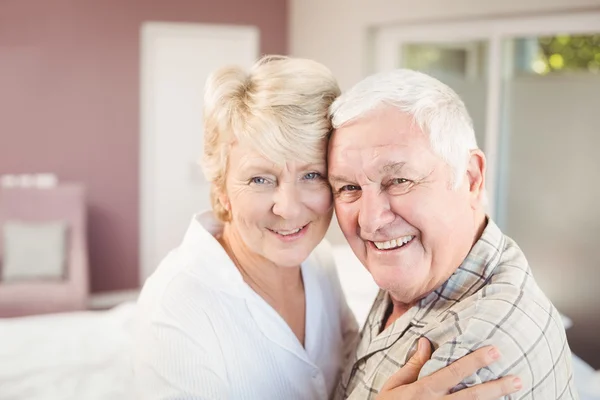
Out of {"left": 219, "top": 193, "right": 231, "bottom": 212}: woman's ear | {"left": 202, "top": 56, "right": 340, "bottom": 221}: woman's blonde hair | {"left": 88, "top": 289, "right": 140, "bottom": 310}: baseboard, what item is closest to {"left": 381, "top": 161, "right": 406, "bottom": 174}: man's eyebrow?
{"left": 202, "top": 56, "right": 340, "bottom": 221}: woman's blonde hair

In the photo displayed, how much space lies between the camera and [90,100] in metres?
5.24

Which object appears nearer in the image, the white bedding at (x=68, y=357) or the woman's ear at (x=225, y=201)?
the woman's ear at (x=225, y=201)

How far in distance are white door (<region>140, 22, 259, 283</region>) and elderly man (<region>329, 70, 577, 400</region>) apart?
423cm

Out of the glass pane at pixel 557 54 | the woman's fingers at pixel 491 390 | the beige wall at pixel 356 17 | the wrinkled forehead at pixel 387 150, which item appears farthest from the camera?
the beige wall at pixel 356 17

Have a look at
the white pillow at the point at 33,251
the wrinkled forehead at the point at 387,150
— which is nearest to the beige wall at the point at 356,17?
the white pillow at the point at 33,251

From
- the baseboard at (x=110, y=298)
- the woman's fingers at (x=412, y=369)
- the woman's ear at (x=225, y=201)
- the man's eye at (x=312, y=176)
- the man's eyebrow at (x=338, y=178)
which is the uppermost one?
the man's eyebrow at (x=338, y=178)

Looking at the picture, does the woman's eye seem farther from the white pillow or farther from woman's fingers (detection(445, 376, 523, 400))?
the white pillow

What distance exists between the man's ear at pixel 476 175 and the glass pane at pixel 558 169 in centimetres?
256

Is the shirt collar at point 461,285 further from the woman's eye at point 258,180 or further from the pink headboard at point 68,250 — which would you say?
the pink headboard at point 68,250

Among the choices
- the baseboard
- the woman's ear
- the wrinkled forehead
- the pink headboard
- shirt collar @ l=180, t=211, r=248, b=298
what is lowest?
the baseboard

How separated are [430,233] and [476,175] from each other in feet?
0.48

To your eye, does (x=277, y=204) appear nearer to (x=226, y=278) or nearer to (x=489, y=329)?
(x=226, y=278)

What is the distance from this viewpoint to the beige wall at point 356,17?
13.0 ft

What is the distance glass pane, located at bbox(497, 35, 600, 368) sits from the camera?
3682mm
